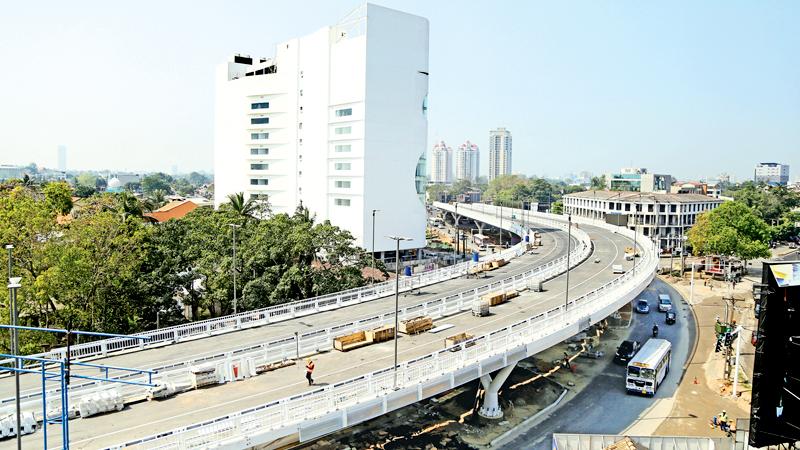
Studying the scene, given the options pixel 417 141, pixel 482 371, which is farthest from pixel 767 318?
pixel 417 141

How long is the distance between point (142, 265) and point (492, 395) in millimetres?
27473

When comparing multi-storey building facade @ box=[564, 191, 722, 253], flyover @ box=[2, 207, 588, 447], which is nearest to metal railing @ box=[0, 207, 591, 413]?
flyover @ box=[2, 207, 588, 447]

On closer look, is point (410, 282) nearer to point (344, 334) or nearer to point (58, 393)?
point (344, 334)

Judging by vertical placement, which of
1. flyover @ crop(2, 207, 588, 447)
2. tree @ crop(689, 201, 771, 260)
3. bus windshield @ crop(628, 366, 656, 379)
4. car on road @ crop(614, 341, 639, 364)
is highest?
tree @ crop(689, 201, 771, 260)

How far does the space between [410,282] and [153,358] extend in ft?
Result: 79.3

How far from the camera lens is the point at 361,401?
24969 mm

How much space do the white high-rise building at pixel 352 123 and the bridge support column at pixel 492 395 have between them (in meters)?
45.6

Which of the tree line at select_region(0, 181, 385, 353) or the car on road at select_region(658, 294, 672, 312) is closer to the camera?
the tree line at select_region(0, 181, 385, 353)

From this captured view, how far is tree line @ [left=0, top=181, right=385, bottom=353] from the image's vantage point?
3575cm

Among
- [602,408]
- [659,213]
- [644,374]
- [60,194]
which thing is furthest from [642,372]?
[659,213]

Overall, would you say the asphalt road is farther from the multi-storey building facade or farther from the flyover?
the multi-storey building facade

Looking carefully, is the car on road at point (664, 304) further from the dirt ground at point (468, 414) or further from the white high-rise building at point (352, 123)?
the white high-rise building at point (352, 123)

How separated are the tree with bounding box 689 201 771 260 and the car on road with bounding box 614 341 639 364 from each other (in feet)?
137

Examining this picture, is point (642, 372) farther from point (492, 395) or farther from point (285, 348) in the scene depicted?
point (285, 348)
